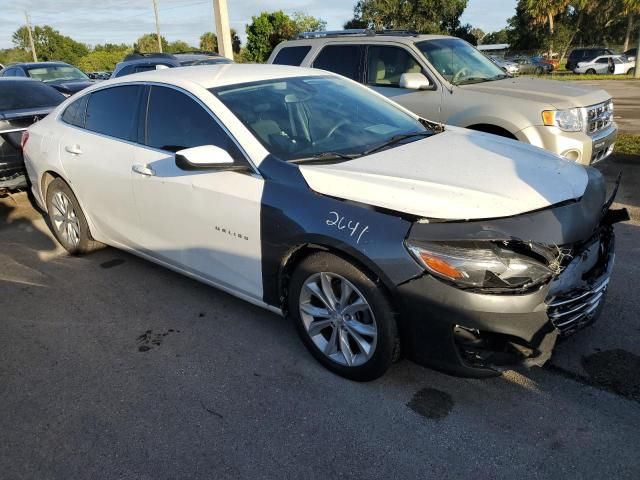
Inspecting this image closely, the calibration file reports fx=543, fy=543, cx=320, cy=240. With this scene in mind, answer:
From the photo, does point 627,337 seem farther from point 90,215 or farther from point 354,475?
point 90,215

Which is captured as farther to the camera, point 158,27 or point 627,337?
point 158,27

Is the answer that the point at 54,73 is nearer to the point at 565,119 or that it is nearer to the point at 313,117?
the point at 313,117

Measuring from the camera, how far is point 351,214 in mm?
2842

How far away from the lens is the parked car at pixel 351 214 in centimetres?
262

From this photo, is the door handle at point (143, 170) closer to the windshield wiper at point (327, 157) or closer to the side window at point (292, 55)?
the windshield wiper at point (327, 157)

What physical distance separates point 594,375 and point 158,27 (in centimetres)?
5514

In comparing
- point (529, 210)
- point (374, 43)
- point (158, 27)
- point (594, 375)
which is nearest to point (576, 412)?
point (594, 375)

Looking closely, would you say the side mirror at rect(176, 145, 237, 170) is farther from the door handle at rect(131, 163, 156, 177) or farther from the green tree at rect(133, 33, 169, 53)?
the green tree at rect(133, 33, 169, 53)

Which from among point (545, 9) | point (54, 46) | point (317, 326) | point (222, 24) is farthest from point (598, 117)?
point (54, 46)

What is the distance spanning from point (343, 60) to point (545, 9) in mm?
48139

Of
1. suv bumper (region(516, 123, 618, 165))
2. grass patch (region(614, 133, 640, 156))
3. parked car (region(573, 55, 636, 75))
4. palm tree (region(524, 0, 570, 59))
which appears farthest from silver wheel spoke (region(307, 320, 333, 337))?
palm tree (region(524, 0, 570, 59))

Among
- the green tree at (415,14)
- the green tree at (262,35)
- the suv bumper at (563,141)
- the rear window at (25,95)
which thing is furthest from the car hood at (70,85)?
the green tree at (415,14)

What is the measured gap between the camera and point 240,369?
3.31m

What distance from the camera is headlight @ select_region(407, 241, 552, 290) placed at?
258 cm
